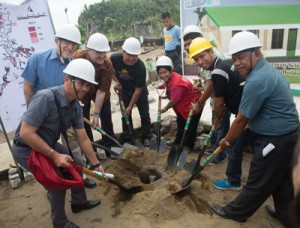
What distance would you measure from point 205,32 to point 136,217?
15.7ft

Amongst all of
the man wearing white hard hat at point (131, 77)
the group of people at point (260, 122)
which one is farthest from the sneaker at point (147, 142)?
the group of people at point (260, 122)

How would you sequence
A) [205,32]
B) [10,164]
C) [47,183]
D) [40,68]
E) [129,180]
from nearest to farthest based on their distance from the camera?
[47,183]
[40,68]
[129,180]
[10,164]
[205,32]

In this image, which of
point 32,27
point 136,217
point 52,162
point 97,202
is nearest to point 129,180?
point 97,202

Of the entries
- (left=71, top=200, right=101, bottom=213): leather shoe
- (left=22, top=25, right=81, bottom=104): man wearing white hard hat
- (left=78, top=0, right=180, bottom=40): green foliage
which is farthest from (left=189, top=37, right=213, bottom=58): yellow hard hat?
(left=78, top=0, right=180, bottom=40): green foliage

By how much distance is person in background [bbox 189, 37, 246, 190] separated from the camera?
2.91 m

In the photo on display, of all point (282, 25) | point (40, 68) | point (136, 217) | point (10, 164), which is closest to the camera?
point (136, 217)

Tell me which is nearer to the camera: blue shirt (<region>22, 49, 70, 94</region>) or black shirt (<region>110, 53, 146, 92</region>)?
blue shirt (<region>22, 49, 70, 94</region>)

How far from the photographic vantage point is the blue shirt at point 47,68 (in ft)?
10.2

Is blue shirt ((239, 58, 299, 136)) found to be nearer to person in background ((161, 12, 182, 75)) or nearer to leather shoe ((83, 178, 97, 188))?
leather shoe ((83, 178, 97, 188))

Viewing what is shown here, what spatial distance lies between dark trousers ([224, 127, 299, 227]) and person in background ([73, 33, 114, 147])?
2.34 m

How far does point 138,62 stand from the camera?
436 cm

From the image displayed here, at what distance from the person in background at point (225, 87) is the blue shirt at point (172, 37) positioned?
14.2 feet

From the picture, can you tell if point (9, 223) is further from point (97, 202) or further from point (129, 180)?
point (129, 180)

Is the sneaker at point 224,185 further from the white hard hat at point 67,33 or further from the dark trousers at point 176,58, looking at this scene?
the dark trousers at point 176,58
